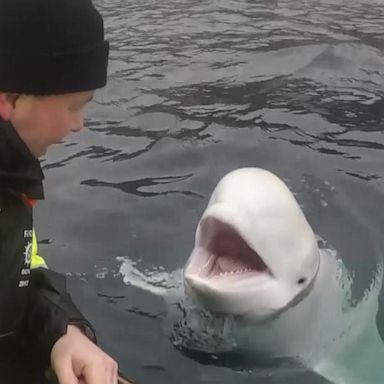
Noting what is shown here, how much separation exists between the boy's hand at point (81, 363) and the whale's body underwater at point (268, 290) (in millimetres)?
1045

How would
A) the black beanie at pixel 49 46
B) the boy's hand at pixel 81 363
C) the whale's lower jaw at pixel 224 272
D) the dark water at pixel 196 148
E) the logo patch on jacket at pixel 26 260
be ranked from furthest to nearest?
the dark water at pixel 196 148
the whale's lower jaw at pixel 224 272
the logo patch on jacket at pixel 26 260
the boy's hand at pixel 81 363
the black beanie at pixel 49 46

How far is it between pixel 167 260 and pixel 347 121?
9.40 feet

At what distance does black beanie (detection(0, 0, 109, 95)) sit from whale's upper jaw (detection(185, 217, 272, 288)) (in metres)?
1.50

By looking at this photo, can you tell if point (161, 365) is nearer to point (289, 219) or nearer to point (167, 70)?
point (289, 219)

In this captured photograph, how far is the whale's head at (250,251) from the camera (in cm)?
470

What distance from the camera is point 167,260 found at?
19.2 feet

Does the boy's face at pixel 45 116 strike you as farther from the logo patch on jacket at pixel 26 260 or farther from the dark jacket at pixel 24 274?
the logo patch on jacket at pixel 26 260

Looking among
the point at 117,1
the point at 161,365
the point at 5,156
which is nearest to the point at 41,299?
the point at 5,156

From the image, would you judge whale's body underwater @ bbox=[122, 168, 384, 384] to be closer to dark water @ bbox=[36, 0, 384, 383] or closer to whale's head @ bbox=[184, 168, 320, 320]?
whale's head @ bbox=[184, 168, 320, 320]

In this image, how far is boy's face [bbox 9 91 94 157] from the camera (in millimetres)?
3490

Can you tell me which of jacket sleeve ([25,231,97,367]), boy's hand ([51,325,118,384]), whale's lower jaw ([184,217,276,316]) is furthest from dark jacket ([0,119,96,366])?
whale's lower jaw ([184,217,276,316])

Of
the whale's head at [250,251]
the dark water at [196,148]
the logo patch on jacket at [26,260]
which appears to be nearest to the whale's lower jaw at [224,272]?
the whale's head at [250,251]

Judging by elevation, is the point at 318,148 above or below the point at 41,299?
below

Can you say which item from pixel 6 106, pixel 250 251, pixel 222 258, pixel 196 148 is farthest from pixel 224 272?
pixel 196 148
